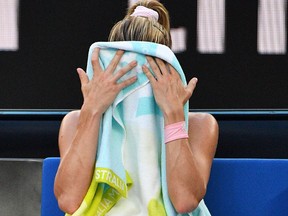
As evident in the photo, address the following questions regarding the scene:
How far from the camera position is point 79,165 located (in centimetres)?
152

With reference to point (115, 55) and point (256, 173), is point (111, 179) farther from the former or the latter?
point (256, 173)

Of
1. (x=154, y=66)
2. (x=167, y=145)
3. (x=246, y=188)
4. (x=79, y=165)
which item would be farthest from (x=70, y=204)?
(x=246, y=188)

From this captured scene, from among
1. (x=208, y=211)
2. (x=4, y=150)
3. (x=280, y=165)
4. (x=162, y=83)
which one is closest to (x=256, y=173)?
(x=280, y=165)

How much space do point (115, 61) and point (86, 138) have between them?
179mm

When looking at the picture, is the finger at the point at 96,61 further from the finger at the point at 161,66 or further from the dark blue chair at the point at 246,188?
the dark blue chair at the point at 246,188

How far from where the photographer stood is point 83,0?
2631 millimetres

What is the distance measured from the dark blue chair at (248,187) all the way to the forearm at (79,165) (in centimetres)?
26

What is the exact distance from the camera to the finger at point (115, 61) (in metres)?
1.58

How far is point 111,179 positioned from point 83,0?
126cm

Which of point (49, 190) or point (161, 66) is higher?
point (161, 66)

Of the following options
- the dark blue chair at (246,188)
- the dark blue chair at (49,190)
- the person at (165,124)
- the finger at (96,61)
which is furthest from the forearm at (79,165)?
the dark blue chair at (246,188)

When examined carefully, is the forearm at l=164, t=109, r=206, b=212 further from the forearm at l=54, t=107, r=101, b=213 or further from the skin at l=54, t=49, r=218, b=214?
the forearm at l=54, t=107, r=101, b=213

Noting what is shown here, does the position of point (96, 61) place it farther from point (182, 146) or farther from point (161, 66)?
point (182, 146)

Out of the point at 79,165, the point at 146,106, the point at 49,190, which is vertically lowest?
the point at 49,190
